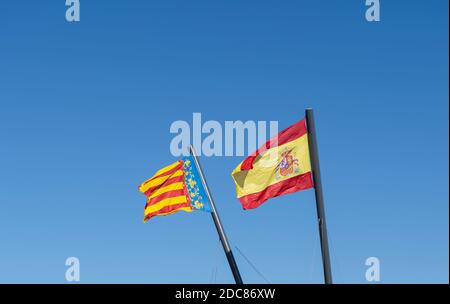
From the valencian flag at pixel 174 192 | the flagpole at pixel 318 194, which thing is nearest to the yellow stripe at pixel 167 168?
the valencian flag at pixel 174 192

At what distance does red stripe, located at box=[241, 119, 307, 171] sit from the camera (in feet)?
77.9

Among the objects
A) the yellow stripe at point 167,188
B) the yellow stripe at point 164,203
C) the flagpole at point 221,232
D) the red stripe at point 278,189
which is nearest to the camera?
the red stripe at point 278,189

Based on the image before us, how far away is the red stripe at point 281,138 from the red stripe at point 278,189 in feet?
3.20

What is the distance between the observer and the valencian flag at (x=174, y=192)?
30.9 meters

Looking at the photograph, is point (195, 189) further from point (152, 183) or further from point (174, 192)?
point (152, 183)

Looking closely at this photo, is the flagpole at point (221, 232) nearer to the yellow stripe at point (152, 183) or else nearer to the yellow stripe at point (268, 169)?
the yellow stripe at point (152, 183)

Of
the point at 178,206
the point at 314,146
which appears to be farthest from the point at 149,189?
the point at 314,146

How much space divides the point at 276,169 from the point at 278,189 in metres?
0.65

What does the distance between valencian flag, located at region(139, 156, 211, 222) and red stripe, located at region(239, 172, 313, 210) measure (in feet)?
21.7

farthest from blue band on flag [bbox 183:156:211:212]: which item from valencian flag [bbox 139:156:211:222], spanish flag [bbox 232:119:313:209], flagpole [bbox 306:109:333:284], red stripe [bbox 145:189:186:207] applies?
flagpole [bbox 306:109:333:284]

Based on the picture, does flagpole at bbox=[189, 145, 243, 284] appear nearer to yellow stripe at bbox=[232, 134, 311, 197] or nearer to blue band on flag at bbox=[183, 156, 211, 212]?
blue band on flag at bbox=[183, 156, 211, 212]

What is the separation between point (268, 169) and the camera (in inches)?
955
